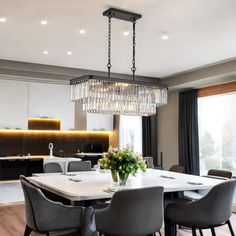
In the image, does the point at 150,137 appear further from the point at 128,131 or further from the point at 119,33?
the point at 119,33

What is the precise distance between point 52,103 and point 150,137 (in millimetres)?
2704

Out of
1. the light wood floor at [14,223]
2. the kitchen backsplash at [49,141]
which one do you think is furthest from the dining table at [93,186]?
the kitchen backsplash at [49,141]

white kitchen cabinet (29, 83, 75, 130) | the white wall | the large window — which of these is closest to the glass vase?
the large window

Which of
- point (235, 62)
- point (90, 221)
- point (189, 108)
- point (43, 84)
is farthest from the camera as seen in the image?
point (43, 84)

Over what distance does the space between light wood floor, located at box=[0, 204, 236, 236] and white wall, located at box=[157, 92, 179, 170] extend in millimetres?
2536

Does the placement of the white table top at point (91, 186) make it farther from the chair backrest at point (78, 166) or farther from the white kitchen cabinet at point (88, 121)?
the white kitchen cabinet at point (88, 121)

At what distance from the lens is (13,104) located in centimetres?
798

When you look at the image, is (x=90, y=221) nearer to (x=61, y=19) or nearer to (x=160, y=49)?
(x=61, y=19)

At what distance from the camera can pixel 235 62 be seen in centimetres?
611

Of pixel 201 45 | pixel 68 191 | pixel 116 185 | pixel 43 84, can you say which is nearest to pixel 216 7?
pixel 201 45

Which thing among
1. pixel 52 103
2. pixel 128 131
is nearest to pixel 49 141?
pixel 52 103

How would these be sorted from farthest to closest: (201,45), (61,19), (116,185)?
(201,45) < (61,19) < (116,185)

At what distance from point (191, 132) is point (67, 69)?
3.10m

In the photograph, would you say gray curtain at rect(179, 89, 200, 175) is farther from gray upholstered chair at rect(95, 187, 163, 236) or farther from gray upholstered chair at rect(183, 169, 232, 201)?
gray upholstered chair at rect(95, 187, 163, 236)
